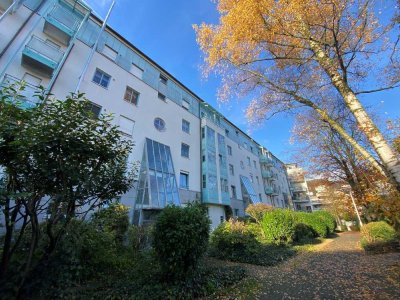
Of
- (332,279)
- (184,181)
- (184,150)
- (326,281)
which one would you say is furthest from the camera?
(184,150)

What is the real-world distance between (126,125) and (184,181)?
7.48 metres

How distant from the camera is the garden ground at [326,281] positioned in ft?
16.8

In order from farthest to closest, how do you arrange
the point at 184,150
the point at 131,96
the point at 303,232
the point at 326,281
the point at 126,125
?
the point at 184,150 < the point at 131,96 < the point at 303,232 < the point at 126,125 < the point at 326,281

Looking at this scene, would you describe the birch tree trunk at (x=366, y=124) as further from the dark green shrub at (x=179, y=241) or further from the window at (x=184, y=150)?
the window at (x=184, y=150)

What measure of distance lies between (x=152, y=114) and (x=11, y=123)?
48.1 feet

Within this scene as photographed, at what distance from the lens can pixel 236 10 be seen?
5.81 meters

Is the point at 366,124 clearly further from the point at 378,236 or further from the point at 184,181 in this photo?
the point at 184,181

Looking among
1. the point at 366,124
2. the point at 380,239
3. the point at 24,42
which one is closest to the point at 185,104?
the point at 24,42

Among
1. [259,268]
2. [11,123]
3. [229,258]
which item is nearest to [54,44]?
[11,123]

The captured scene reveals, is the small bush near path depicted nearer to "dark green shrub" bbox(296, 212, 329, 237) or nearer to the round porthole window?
"dark green shrub" bbox(296, 212, 329, 237)

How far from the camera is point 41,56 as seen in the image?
1099 cm

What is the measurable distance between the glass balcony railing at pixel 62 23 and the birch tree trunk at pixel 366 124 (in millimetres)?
14678

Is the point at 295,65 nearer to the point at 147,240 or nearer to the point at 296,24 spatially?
the point at 296,24

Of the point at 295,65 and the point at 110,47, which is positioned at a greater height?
the point at 110,47
